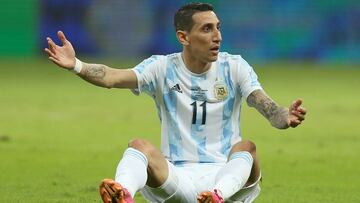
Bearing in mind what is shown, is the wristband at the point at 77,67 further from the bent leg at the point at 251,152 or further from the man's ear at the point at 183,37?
the bent leg at the point at 251,152

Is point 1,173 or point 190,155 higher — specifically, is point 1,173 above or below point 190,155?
below

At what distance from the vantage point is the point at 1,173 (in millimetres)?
10906

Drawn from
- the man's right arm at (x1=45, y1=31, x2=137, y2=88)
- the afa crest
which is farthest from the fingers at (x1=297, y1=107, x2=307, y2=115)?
the man's right arm at (x1=45, y1=31, x2=137, y2=88)

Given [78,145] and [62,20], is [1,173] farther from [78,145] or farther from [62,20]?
[62,20]

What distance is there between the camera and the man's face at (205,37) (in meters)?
7.82

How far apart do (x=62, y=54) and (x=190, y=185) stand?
128 centimetres

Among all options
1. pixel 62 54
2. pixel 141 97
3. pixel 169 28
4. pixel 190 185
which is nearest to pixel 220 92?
pixel 190 185

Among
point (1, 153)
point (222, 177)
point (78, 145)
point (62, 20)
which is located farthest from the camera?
point (62, 20)

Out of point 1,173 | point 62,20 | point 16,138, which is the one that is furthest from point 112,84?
point 62,20

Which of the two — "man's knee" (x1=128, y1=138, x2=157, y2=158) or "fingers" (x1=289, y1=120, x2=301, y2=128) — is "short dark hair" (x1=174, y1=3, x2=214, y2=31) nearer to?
"man's knee" (x1=128, y1=138, x2=157, y2=158)

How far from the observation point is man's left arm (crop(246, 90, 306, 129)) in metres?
7.24

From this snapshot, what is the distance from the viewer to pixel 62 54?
300 inches

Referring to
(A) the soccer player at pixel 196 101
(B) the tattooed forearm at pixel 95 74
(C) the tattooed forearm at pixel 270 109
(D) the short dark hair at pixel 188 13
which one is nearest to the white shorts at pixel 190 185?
(A) the soccer player at pixel 196 101

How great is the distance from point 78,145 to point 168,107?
5528 millimetres
